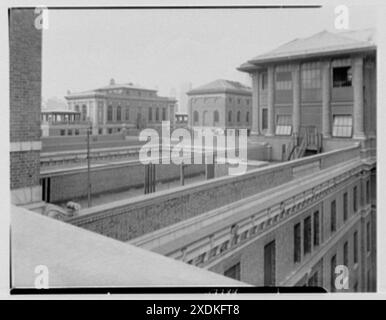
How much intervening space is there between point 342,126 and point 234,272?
5.64 m

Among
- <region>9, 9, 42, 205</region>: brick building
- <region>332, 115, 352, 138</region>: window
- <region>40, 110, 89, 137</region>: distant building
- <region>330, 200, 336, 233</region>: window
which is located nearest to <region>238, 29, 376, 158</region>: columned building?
<region>332, 115, 352, 138</region>: window

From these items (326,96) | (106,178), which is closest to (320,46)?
(326,96)

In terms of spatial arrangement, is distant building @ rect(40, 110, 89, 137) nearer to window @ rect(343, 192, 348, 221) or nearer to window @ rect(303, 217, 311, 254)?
window @ rect(303, 217, 311, 254)

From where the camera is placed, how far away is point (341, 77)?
955 centimetres

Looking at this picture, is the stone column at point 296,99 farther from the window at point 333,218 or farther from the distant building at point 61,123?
the distant building at point 61,123

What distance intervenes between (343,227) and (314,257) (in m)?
1.34

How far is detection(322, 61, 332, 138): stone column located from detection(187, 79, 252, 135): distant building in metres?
2.38

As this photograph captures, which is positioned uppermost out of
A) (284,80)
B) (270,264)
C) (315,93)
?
(284,80)

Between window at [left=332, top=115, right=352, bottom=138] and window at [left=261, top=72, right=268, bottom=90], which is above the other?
window at [left=261, top=72, right=268, bottom=90]

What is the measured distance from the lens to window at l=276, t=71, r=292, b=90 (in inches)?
367

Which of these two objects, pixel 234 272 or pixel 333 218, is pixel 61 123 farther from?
pixel 333 218

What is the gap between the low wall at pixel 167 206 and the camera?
4.78 meters
